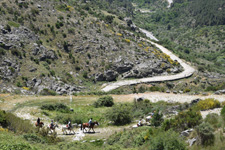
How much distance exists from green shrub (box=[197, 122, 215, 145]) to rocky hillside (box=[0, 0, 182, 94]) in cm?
2910

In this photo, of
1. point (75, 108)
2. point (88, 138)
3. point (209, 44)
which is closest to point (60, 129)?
point (88, 138)

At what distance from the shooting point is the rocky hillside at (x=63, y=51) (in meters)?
40.0

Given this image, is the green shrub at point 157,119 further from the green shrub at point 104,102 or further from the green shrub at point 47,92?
the green shrub at point 47,92

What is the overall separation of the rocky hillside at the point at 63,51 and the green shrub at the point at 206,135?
29.1 meters

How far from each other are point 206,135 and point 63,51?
4356 centimetres

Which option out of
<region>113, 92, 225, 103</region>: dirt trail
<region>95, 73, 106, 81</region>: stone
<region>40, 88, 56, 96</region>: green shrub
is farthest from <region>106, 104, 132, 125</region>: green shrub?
<region>95, 73, 106, 81</region>: stone

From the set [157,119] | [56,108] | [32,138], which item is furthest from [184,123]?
[56,108]

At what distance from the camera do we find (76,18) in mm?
60250

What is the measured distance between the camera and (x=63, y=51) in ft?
166

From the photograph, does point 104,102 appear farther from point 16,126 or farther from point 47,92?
point 16,126

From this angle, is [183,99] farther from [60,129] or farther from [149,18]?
[149,18]

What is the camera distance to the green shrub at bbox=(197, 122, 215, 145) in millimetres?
10978

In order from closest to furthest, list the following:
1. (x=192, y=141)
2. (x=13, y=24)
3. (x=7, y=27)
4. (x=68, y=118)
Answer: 1. (x=192, y=141)
2. (x=68, y=118)
3. (x=7, y=27)
4. (x=13, y=24)

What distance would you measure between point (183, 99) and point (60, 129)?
53.3 ft
